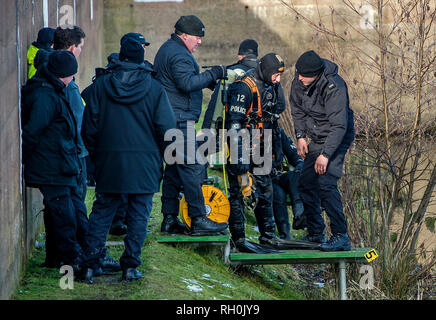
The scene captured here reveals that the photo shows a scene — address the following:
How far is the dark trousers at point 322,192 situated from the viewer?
6801 mm

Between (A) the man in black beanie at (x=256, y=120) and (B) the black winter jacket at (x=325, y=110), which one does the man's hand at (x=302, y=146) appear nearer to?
(B) the black winter jacket at (x=325, y=110)

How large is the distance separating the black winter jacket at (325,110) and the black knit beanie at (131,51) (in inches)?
73.5

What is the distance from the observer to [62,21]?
9617 mm

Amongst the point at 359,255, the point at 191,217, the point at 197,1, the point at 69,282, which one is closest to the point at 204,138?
the point at 191,217

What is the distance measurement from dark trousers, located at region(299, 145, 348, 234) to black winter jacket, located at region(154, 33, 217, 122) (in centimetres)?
124

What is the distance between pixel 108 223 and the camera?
5.78 m

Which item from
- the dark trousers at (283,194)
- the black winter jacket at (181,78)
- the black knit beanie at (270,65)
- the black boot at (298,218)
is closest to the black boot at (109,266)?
the black winter jacket at (181,78)

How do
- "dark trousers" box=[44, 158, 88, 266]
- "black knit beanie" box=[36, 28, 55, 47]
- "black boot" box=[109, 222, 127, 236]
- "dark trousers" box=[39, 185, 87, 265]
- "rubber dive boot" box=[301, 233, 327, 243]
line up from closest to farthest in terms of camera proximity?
"dark trousers" box=[39, 185, 87, 265]
"dark trousers" box=[44, 158, 88, 266]
"black knit beanie" box=[36, 28, 55, 47]
"rubber dive boot" box=[301, 233, 327, 243]
"black boot" box=[109, 222, 127, 236]

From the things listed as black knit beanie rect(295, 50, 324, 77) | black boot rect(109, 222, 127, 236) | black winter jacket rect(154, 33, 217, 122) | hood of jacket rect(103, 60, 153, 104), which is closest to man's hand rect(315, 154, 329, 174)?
black knit beanie rect(295, 50, 324, 77)

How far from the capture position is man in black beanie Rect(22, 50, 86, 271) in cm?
573

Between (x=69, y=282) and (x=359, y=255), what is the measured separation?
9.33ft

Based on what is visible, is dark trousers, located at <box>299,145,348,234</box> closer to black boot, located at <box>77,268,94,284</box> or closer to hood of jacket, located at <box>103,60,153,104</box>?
hood of jacket, located at <box>103,60,153,104</box>

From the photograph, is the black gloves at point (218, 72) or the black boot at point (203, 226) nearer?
the black gloves at point (218, 72)
